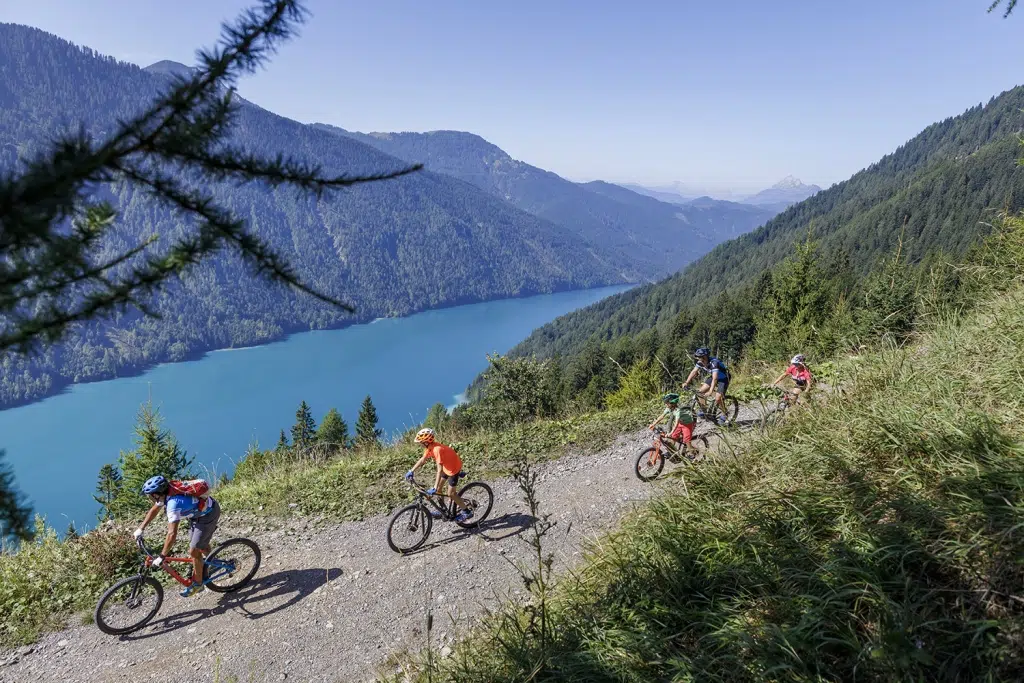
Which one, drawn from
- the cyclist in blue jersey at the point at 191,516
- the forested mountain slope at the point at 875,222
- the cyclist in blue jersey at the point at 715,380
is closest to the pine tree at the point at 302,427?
the cyclist in blue jersey at the point at 191,516

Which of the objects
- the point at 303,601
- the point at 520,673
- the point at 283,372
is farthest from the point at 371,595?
the point at 283,372

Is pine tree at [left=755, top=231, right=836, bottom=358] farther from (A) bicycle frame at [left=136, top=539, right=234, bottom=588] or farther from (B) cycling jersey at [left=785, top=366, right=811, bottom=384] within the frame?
(A) bicycle frame at [left=136, top=539, right=234, bottom=588]

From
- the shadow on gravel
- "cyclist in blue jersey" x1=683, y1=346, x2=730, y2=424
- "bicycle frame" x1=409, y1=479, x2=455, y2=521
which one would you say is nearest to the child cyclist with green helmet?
"cyclist in blue jersey" x1=683, y1=346, x2=730, y2=424

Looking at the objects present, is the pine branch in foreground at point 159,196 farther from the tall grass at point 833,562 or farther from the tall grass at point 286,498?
the tall grass at point 286,498

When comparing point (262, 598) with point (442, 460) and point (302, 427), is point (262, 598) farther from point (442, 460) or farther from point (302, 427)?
point (302, 427)

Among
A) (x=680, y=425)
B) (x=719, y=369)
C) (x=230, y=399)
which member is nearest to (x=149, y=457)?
(x=680, y=425)

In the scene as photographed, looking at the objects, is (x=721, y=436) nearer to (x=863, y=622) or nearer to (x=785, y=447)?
(x=785, y=447)

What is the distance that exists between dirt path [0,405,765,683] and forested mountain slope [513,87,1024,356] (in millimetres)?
82798

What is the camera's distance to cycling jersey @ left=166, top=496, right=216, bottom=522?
7.11 m

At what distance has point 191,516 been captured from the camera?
735 cm

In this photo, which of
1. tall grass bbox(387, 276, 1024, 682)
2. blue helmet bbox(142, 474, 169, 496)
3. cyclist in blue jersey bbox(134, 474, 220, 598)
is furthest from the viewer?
cyclist in blue jersey bbox(134, 474, 220, 598)

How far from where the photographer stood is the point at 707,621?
3.73 metres

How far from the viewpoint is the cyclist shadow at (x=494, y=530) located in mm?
8289

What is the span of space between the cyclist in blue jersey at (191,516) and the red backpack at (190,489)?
0.01 metres
